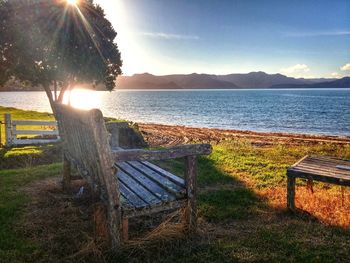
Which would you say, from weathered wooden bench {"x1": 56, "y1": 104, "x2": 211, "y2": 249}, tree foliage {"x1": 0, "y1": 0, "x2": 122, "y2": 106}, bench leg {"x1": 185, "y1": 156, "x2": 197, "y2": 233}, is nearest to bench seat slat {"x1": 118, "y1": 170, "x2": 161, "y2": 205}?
weathered wooden bench {"x1": 56, "y1": 104, "x2": 211, "y2": 249}

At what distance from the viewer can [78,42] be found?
22.4 metres

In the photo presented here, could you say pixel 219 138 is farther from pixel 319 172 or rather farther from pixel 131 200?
pixel 131 200

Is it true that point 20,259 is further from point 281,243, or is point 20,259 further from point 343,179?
point 343,179

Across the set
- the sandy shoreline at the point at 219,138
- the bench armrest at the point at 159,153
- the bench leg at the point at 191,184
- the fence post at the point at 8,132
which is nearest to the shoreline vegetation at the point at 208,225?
the bench leg at the point at 191,184

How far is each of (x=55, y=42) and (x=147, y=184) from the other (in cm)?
1813

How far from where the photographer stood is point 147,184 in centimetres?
571

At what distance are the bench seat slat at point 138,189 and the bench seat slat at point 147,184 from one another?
0.15ft

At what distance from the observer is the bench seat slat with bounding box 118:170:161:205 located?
493 centimetres

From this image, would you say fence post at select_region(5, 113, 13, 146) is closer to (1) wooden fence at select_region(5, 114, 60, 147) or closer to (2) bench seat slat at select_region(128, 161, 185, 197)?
(1) wooden fence at select_region(5, 114, 60, 147)

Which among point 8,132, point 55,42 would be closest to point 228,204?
point 8,132

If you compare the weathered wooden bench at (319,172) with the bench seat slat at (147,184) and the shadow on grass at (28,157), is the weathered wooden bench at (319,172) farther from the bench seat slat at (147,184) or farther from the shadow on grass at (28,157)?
the shadow on grass at (28,157)

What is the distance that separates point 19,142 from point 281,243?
46.8ft

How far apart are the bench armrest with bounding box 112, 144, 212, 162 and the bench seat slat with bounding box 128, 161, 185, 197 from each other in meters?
0.63

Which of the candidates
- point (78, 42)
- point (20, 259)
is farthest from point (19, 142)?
point (20, 259)
